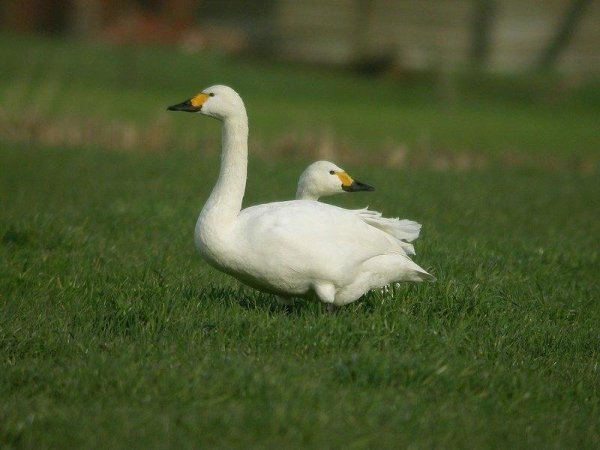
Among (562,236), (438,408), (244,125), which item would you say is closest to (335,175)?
(244,125)

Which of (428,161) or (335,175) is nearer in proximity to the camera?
(335,175)

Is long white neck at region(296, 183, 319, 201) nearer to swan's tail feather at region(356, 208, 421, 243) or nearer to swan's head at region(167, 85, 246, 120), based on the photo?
swan's tail feather at region(356, 208, 421, 243)

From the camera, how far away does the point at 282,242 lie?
6.60 m

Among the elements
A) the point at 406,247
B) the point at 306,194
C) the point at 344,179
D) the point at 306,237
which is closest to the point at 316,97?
the point at 306,194

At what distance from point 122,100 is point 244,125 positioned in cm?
2462

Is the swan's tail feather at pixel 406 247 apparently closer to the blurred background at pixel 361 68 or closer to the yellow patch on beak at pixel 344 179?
the yellow patch on beak at pixel 344 179

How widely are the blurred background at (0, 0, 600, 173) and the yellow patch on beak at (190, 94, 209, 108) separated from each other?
743 inches

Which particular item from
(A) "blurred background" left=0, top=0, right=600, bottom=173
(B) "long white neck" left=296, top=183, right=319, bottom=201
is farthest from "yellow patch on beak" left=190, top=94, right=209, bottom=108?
(A) "blurred background" left=0, top=0, right=600, bottom=173

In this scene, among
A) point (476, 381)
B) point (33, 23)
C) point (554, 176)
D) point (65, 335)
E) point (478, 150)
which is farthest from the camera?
point (33, 23)

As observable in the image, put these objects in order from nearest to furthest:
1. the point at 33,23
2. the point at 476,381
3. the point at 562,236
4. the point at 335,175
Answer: the point at 476,381
the point at 335,175
the point at 562,236
the point at 33,23

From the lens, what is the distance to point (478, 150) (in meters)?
23.4

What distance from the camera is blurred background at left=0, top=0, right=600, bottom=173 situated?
97.1 ft

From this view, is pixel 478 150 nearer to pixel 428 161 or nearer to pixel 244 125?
pixel 428 161

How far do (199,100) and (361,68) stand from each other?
119 ft
